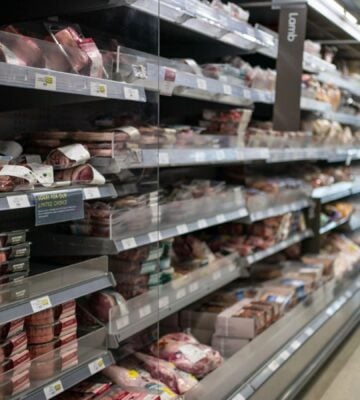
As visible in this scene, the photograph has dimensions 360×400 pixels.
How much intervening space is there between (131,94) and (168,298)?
41.5 inches

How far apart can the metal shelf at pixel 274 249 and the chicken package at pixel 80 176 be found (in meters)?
1.83

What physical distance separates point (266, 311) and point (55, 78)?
2.09 m

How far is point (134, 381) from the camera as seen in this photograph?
7.96ft

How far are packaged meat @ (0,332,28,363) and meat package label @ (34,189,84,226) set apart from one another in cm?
39

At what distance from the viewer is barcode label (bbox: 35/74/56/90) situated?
6.02 ft

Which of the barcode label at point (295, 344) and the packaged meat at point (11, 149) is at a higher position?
the packaged meat at point (11, 149)

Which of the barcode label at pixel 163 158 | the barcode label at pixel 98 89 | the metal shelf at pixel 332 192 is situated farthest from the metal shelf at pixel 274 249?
the barcode label at pixel 98 89

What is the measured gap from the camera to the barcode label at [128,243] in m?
2.36

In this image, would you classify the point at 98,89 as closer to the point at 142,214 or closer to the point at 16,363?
the point at 142,214

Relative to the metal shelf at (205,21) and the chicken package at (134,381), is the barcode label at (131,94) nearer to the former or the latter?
the metal shelf at (205,21)

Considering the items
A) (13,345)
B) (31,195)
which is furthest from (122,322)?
(31,195)

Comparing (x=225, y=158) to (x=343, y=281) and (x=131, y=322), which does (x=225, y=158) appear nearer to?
(x=131, y=322)

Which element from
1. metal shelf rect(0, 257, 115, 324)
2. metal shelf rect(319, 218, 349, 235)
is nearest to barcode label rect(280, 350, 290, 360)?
metal shelf rect(0, 257, 115, 324)

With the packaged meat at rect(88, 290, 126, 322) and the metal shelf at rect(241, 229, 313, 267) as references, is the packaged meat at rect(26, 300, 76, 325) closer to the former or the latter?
the packaged meat at rect(88, 290, 126, 322)
